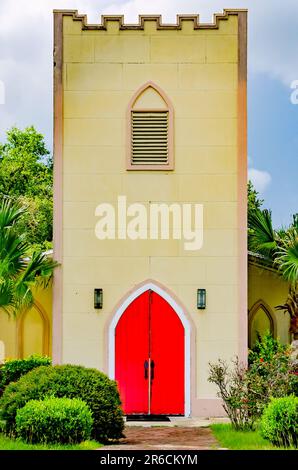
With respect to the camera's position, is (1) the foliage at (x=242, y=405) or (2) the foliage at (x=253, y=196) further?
(2) the foliage at (x=253, y=196)

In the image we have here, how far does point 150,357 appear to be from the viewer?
17.4m

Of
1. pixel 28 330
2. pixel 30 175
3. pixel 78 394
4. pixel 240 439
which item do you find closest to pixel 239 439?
pixel 240 439

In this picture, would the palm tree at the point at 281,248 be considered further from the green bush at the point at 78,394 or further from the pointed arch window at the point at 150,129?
the green bush at the point at 78,394

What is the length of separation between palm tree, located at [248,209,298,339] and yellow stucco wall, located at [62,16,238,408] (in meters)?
1.36

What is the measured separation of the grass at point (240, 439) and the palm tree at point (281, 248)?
13.9ft

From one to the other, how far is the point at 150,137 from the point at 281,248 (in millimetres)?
3444

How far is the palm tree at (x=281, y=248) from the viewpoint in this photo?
59.4ft

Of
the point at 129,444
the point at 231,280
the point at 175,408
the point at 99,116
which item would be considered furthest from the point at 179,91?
the point at 129,444

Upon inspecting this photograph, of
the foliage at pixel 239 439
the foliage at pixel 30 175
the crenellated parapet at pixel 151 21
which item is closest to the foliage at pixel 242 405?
the foliage at pixel 239 439

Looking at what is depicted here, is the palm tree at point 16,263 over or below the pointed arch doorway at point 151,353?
over

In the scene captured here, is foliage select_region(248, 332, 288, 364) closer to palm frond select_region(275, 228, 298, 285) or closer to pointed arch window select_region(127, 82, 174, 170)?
palm frond select_region(275, 228, 298, 285)

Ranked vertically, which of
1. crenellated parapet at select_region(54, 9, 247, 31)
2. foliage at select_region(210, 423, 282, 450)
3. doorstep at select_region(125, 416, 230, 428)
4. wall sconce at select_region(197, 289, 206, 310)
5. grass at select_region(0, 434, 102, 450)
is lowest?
doorstep at select_region(125, 416, 230, 428)

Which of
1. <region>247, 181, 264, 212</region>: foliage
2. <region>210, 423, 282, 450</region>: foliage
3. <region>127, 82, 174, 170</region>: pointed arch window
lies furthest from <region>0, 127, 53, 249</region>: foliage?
<region>210, 423, 282, 450</region>: foliage

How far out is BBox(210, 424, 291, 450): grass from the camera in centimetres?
1270
